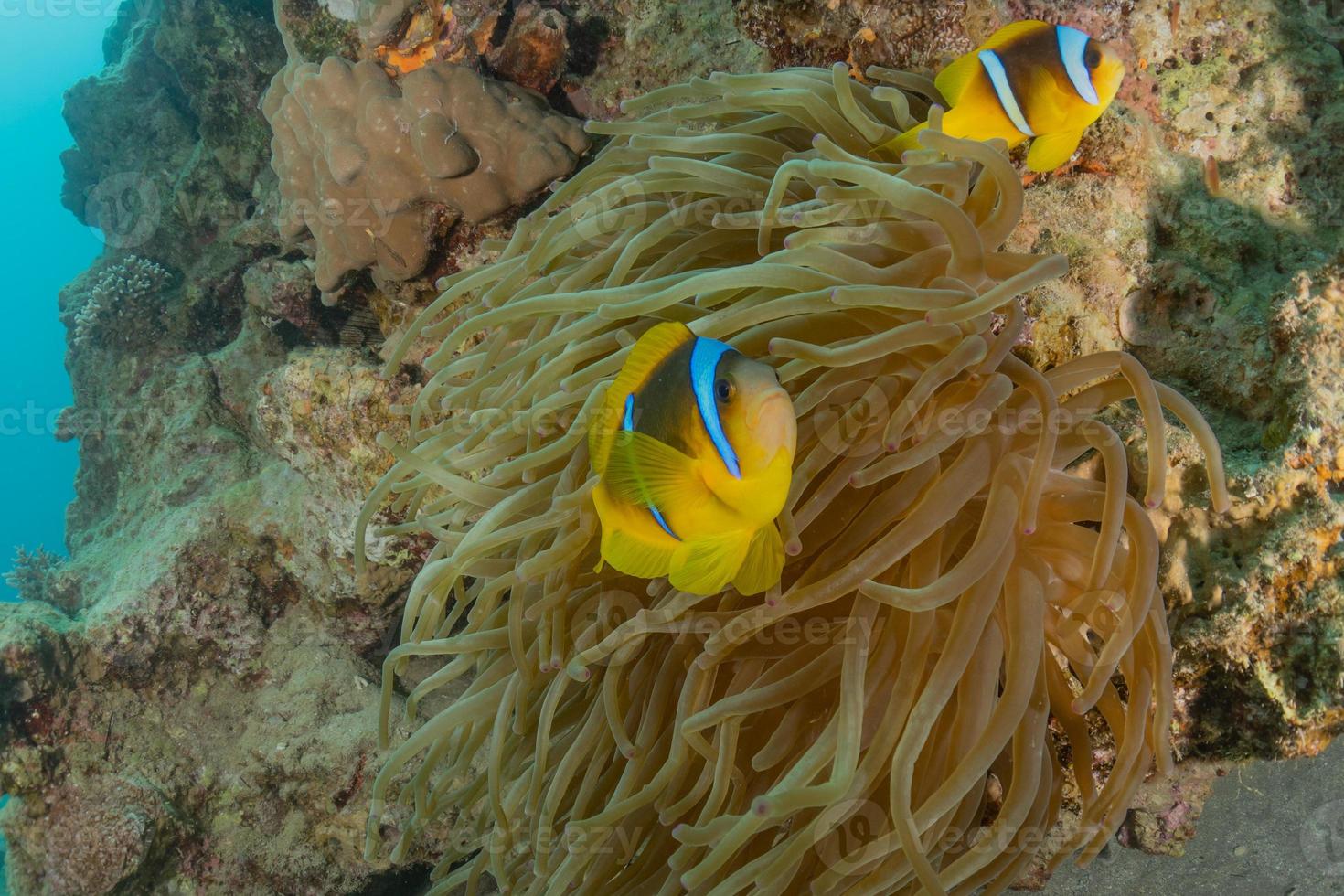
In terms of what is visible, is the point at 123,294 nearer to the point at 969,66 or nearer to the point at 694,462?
the point at 969,66

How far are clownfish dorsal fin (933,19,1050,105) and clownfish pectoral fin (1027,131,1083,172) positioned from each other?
0.22 m

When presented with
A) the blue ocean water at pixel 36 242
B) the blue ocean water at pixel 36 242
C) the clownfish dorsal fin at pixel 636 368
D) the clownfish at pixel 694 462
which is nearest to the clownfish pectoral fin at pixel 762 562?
the clownfish at pixel 694 462

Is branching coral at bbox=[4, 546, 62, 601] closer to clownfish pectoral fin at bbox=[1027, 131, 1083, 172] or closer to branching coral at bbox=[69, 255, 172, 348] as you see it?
branching coral at bbox=[69, 255, 172, 348]

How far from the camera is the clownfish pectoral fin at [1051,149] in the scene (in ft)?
6.03

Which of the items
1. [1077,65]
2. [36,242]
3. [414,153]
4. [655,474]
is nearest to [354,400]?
[414,153]

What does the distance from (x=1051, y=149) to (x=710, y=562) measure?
1388mm

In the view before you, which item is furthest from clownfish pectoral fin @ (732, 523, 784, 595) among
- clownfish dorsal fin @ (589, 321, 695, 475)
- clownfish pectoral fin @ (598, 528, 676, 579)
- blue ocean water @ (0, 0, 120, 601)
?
blue ocean water @ (0, 0, 120, 601)

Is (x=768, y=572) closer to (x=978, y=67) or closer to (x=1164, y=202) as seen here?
(x=978, y=67)

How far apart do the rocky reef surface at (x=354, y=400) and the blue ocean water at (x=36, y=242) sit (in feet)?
165

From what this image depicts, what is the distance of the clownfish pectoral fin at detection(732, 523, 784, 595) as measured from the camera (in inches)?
47.9

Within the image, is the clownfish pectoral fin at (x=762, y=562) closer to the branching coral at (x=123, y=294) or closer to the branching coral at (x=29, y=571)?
the branching coral at (x=123, y=294)

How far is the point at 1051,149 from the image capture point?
1855mm

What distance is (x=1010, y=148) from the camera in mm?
2025

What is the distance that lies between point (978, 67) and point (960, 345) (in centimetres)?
72
